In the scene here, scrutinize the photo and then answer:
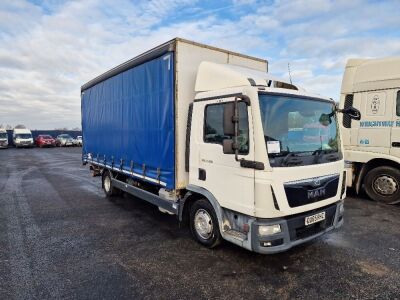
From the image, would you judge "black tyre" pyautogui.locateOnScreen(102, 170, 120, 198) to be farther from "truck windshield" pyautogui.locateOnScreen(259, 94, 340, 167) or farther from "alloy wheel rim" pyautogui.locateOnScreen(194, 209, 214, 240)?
"truck windshield" pyautogui.locateOnScreen(259, 94, 340, 167)

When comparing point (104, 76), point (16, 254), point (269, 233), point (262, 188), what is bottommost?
point (16, 254)

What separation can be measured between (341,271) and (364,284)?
370mm

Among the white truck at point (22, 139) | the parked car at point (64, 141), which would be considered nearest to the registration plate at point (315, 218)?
the white truck at point (22, 139)

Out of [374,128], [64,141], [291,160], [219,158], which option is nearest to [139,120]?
[219,158]

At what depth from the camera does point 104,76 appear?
25.5 feet

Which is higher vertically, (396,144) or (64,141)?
(396,144)

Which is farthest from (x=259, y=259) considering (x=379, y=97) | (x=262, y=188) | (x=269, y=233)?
(x=379, y=97)

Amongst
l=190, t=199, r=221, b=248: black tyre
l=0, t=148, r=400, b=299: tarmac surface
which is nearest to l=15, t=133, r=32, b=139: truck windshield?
l=0, t=148, r=400, b=299: tarmac surface

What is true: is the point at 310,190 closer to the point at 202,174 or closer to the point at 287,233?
the point at 287,233

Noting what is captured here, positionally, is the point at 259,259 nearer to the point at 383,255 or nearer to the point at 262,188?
the point at 262,188

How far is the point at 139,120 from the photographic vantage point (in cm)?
612

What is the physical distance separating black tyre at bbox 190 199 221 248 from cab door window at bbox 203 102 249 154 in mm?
1022

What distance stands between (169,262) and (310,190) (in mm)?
2245

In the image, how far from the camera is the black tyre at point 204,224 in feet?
15.0
